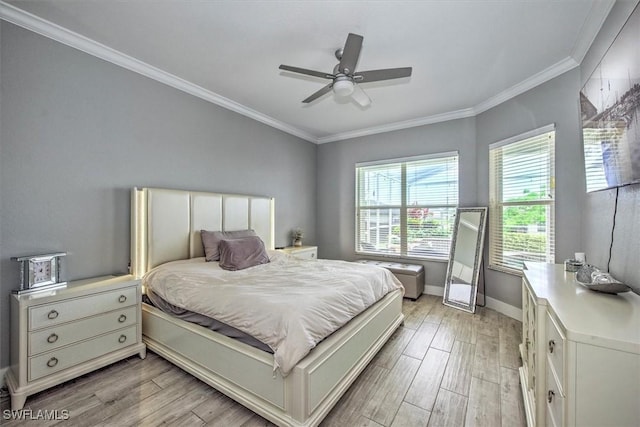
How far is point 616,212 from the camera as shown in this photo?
1.79m

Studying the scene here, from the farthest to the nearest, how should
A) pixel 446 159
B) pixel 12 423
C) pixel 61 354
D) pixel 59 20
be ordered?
pixel 446 159 < pixel 59 20 < pixel 61 354 < pixel 12 423

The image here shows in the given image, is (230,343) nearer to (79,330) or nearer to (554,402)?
(79,330)

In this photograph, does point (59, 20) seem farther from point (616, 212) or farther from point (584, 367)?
point (616, 212)

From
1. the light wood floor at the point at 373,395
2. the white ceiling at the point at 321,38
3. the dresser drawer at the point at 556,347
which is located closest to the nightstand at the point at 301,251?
the light wood floor at the point at 373,395

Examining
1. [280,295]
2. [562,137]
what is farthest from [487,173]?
[280,295]

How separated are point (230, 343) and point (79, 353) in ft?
4.00

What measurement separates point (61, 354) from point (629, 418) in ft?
10.2

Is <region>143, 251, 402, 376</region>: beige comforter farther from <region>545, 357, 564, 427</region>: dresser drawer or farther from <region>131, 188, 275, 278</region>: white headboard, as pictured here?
<region>545, 357, 564, 427</region>: dresser drawer

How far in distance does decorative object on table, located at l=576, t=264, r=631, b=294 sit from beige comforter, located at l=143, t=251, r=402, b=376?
1.39 m

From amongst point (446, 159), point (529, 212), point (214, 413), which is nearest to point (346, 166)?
point (446, 159)

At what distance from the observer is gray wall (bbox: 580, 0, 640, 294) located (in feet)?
5.11

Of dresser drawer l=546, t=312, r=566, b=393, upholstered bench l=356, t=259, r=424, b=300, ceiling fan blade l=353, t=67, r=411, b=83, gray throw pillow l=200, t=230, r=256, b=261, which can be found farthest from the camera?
upholstered bench l=356, t=259, r=424, b=300

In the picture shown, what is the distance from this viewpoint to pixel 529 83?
296cm
